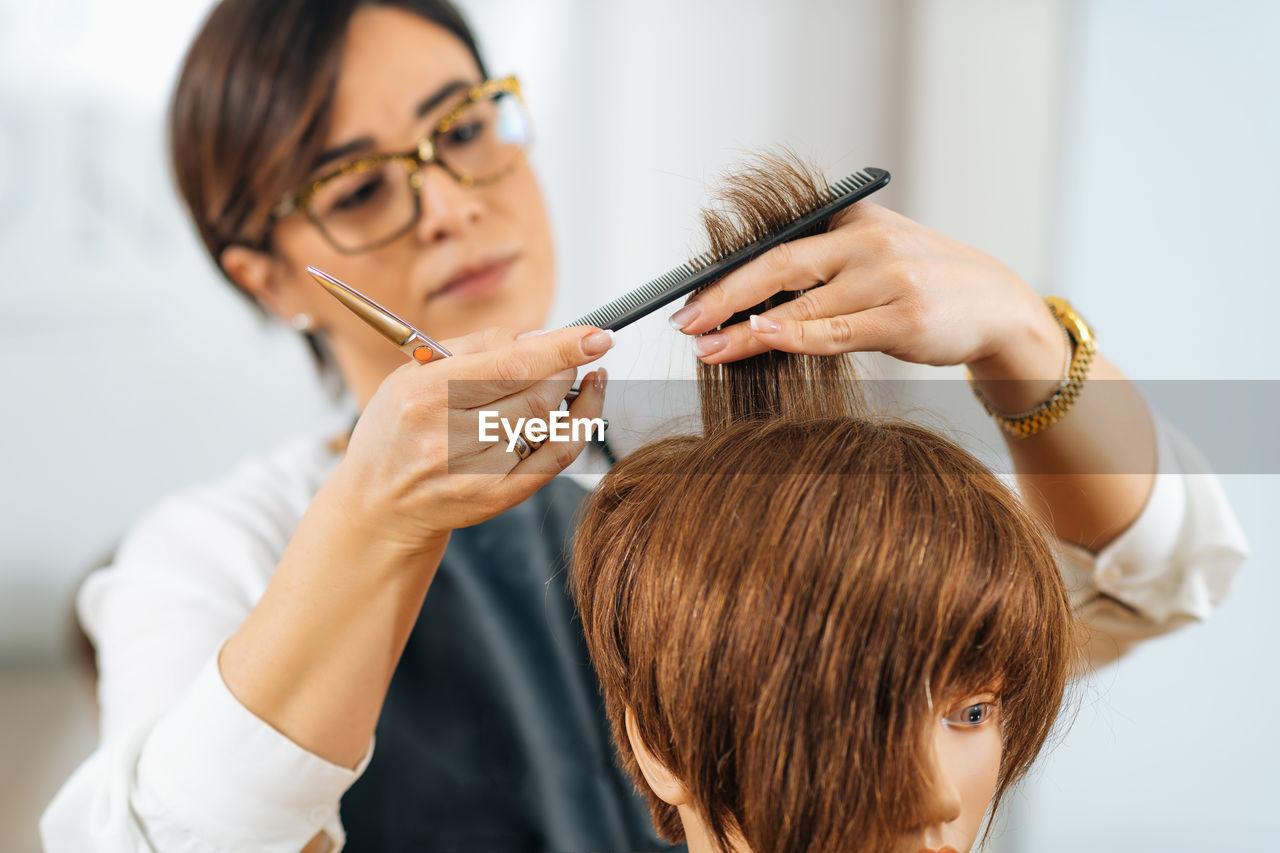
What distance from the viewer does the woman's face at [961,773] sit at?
1.29ft

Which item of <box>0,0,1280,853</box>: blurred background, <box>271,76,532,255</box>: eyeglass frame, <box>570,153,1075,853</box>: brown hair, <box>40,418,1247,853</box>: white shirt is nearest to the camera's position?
<box>570,153,1075,853</box>: brown hair

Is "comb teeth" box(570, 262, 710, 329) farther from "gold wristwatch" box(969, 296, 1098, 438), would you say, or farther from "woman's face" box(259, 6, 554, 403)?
"woman's face" box(259, 6, 554, 403)

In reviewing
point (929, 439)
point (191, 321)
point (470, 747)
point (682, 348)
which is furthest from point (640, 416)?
point (191, 321)

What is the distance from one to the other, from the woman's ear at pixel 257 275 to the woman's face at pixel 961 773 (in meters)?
0.79

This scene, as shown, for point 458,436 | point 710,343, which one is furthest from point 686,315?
point 458,436

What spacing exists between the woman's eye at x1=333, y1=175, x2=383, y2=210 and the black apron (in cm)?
36

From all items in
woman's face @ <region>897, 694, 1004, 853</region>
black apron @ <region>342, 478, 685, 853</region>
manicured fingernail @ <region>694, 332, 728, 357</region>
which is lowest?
black apron @ <region>342, 478, 685, 853</region>

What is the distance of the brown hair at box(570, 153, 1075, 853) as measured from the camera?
379mm

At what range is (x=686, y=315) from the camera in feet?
1.53

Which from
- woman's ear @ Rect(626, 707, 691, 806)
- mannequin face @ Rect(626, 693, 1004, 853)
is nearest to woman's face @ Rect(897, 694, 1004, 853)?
mannequin face @ Rect(626, 693, 1004, 853)

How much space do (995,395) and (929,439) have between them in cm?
14

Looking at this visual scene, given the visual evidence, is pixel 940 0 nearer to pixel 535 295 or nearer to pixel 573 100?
pixel 573 100

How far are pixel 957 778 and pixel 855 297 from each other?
26cm

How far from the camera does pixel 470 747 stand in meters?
0.71
